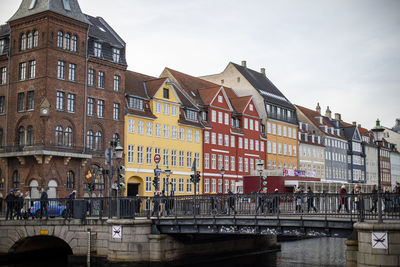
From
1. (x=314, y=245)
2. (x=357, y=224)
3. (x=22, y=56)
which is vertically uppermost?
(x=22, y=56)

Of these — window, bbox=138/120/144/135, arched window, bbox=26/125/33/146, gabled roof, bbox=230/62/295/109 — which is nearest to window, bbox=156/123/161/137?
window, bbox=138/120/144/135

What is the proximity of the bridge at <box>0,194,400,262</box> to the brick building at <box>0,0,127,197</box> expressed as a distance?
10.0m

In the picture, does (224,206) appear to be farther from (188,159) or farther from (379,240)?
(188,159)

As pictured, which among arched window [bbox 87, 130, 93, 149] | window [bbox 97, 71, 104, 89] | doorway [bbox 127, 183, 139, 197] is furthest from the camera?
doorway [bbox 127, 183, 139, 197]

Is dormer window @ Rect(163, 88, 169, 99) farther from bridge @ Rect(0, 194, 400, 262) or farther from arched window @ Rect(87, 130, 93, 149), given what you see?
bridge @ Rect(0, 194, 400, 262)

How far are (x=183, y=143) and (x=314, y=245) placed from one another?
1774 centimetres

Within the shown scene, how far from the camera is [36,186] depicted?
4384cm

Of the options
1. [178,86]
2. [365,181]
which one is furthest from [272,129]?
[365,181]

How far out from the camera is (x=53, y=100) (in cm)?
4488

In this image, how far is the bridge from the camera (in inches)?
986

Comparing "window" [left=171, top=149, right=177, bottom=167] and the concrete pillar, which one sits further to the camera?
"window" [left=171, top=149, right=177, bottom=167]

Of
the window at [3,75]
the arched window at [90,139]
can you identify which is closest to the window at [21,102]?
the window at [3,75]

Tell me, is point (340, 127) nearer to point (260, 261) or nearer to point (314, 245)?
point (314, 245)

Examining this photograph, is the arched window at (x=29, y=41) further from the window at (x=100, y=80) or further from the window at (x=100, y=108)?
the window at (x=100, y=108)
